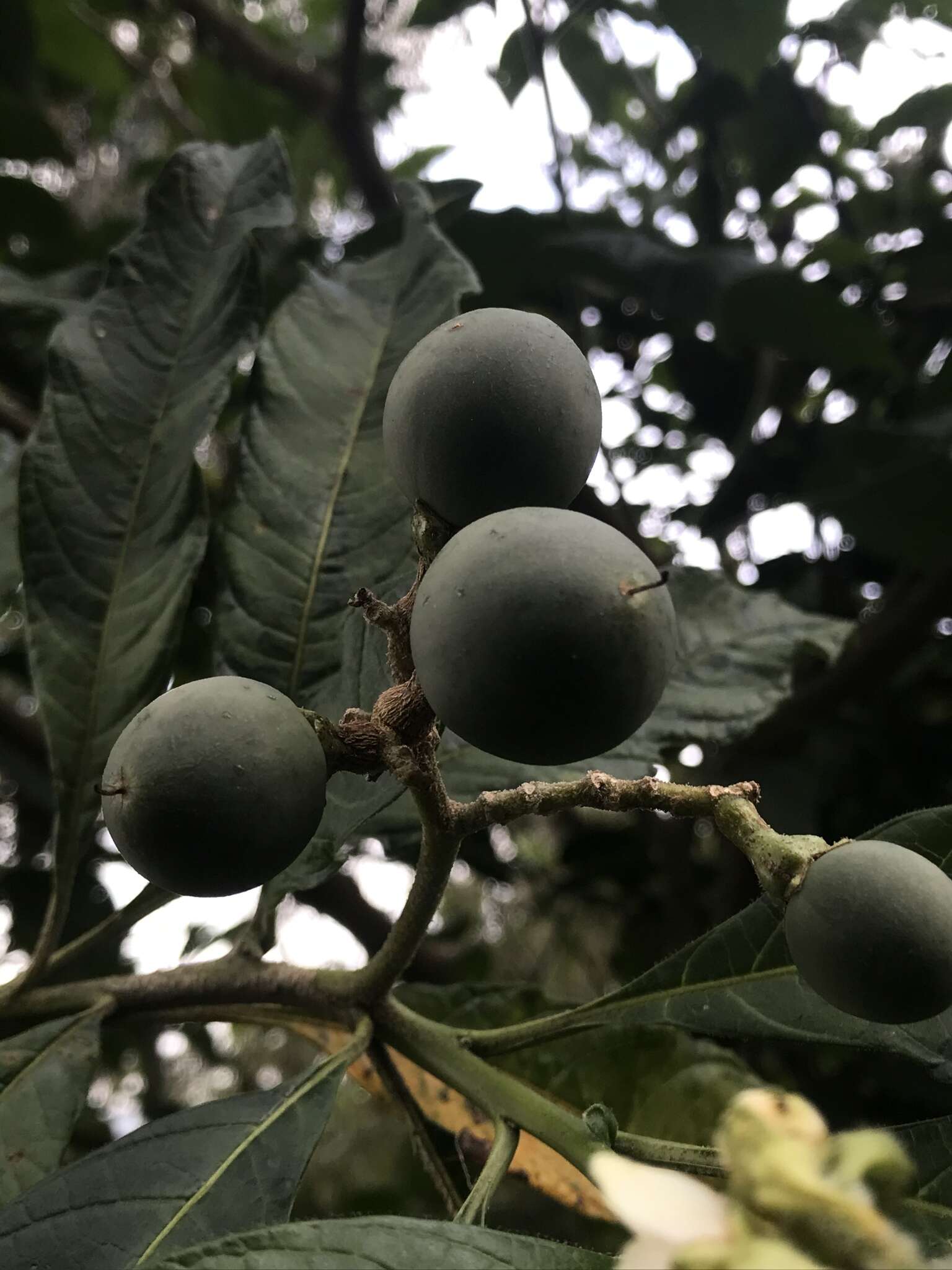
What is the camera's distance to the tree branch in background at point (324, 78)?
209cm

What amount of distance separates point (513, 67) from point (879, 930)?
6.85 ft

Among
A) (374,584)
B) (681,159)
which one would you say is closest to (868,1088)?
(374,584)

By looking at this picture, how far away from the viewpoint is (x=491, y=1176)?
703 mm

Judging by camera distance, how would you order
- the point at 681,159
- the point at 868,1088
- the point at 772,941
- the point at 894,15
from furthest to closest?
the point at 681,159 → the point at 894,15 → the point at 868,1088 → the point at 772,941

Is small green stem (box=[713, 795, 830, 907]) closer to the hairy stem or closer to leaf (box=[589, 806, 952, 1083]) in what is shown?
the hairy stem

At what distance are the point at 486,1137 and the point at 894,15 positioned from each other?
2114 millimetres

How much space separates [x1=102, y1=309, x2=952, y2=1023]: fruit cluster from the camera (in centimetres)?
50

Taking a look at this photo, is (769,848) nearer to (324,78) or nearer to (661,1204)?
(661,1204)

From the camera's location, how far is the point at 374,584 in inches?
38.2

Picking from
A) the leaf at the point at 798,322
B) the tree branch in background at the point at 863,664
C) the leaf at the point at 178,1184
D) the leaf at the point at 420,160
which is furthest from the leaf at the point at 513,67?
the leaf at the point at 178,1184

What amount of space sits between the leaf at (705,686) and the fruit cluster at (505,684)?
44cm

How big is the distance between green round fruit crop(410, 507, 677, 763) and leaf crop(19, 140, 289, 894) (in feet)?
1.87

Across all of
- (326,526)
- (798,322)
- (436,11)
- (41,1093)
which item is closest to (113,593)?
(326,526)

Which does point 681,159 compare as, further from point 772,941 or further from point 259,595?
point 772,941
